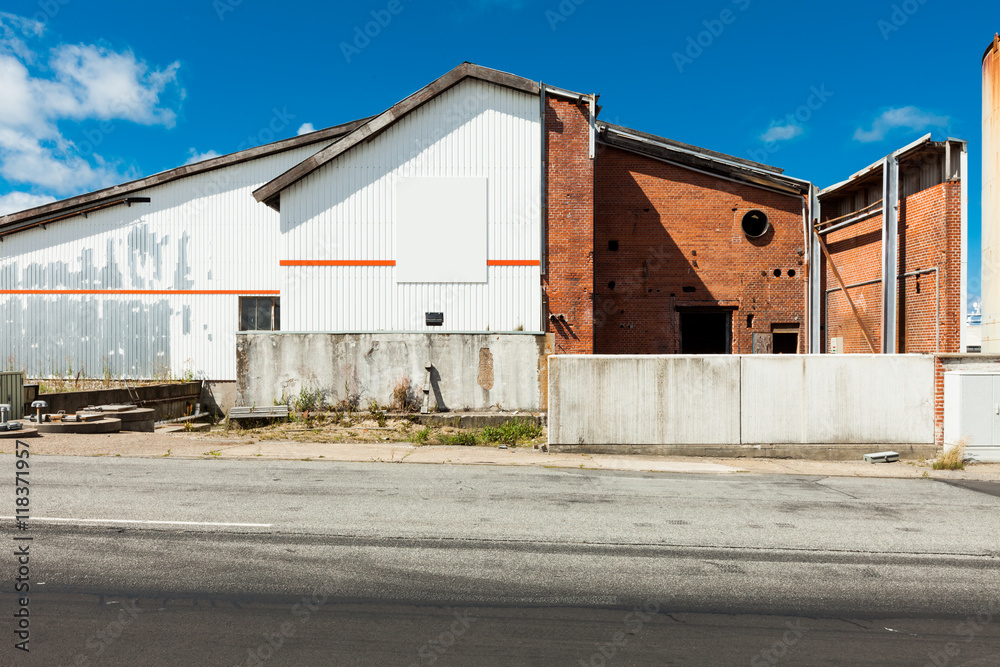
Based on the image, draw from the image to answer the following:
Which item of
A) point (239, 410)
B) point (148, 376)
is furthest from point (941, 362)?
point (148, 376)

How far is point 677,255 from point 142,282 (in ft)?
60.6

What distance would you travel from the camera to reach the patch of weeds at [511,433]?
14.0m

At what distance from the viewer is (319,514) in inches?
284

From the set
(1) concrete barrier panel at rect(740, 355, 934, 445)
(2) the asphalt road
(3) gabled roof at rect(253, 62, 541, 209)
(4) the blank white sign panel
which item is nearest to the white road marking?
(2) the asphalt road

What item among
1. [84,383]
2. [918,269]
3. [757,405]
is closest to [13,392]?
[84,383]

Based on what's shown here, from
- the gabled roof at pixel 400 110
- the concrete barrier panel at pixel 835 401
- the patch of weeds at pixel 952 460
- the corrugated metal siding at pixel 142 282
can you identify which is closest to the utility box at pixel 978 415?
the patch of weeds at pixel 952 460

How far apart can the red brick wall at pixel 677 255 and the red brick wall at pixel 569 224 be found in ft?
9.11

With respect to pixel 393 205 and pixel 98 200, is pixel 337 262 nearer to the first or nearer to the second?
pixel 393 205

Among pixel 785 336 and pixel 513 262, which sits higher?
pixel 513 262

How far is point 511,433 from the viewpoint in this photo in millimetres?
14242

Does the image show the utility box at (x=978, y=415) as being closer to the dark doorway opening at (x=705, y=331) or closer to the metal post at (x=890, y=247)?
the metal post at (x=890, y=247)

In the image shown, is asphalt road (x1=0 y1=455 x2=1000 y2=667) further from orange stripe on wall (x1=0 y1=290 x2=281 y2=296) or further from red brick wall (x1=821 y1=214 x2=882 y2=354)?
orange stripe on wall (x1=0 y1=290 x2=281 y2=296)

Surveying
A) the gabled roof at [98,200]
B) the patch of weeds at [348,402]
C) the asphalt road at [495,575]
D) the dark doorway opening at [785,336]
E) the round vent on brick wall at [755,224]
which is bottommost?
the asphalt road at [495,575]

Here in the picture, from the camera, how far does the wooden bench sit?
1570 cm
